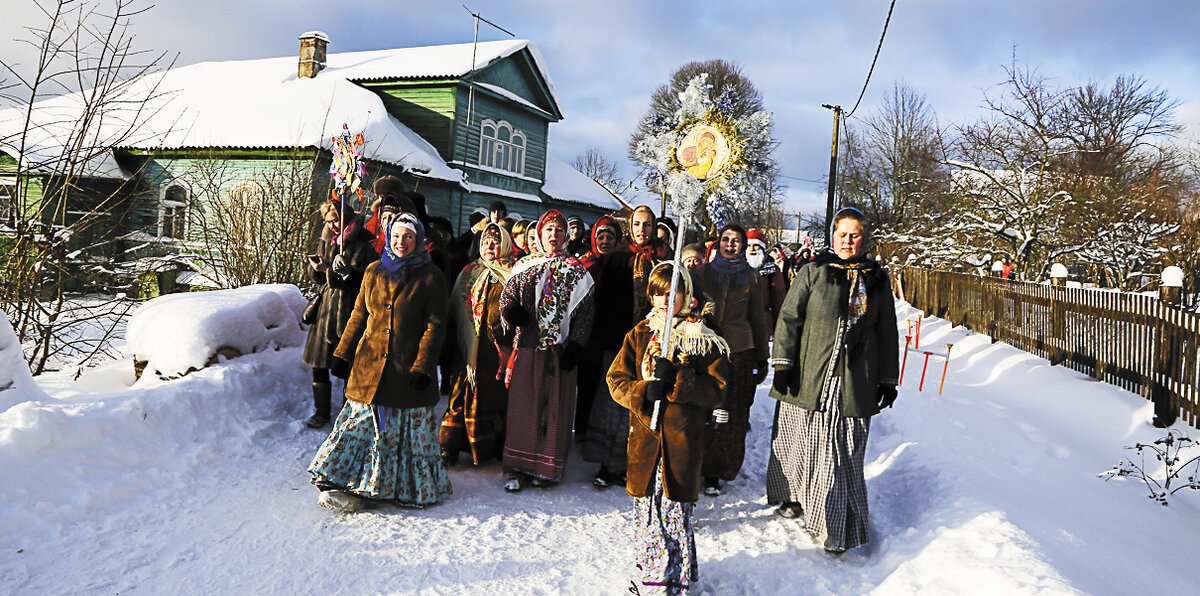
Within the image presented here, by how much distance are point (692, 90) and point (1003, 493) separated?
328cm

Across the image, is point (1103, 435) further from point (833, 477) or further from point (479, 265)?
point (479, 265)

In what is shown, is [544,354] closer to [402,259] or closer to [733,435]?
[402,259]

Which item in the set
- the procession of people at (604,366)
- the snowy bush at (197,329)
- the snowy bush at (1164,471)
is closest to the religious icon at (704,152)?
the procession of people at (604,366)

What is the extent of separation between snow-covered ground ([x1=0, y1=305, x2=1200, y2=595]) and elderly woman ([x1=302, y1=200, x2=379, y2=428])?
1.87ft

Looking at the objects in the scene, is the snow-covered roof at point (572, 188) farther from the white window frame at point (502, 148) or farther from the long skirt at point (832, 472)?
the long skirt at point (832, 472)

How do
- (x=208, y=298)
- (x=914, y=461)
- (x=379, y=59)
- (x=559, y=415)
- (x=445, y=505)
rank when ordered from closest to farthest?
(x=445, y=505) → (x=559, y=415) → (x=914, y=461) → (x=208, y=298) → (x=379, y=59)

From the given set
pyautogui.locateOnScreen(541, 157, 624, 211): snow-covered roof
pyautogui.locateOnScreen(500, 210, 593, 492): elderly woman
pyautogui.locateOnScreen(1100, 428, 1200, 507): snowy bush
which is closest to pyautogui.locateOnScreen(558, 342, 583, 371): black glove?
pyautogui.locateOnScreen(500, 210, 593, 492): elderly woman

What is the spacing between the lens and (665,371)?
10.1 ft

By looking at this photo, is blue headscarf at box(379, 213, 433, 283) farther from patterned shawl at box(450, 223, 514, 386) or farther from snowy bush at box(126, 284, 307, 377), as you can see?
snowy bush at box(126, 284, 307, 377)

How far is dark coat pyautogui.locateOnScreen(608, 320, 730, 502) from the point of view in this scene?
3172 millimetres

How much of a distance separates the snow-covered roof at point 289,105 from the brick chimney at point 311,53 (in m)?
0.29

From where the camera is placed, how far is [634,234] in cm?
535

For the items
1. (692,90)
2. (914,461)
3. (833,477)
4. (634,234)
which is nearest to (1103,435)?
(914,461)

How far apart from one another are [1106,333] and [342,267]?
867 centimetres
